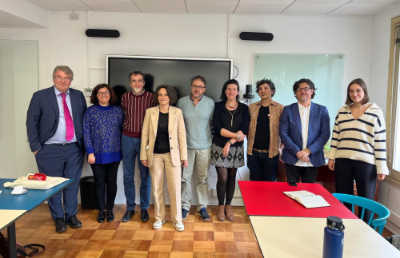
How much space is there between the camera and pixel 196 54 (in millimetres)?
3785

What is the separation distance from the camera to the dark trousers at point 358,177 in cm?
261

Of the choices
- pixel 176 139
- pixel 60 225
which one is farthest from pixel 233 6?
pixel 60 225

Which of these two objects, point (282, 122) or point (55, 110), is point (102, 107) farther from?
point (282, 122)

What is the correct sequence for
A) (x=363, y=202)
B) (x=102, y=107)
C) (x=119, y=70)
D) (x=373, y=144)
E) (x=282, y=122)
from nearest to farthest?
(x=363, y=202), (x=373, y=144), (x=282, y=122), (x=102, y=107), (x=119, y=70)

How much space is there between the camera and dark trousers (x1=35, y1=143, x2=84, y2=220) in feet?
9.92

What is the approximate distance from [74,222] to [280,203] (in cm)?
245

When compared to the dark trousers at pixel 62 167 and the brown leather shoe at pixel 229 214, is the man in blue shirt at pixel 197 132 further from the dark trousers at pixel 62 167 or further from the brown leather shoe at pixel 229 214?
the dark trousers at pixel 62 167

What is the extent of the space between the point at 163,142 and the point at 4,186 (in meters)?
1.47

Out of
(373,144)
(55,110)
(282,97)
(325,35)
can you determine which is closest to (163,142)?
(55,110)

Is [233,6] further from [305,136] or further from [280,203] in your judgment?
[280,203]

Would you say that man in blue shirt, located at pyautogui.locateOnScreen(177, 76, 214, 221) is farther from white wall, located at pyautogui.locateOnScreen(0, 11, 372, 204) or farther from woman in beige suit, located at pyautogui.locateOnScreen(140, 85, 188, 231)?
white wall, located at pyautogui.locateOnScreen(0, 11, 372, 204)

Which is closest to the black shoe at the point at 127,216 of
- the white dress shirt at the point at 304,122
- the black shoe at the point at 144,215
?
the black shoe at the point at 144,215

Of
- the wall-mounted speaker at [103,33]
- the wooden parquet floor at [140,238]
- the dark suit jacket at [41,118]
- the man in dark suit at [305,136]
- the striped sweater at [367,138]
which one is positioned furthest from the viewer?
the wall-mounted speaker at [103,33]

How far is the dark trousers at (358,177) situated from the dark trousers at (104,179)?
243 cm
